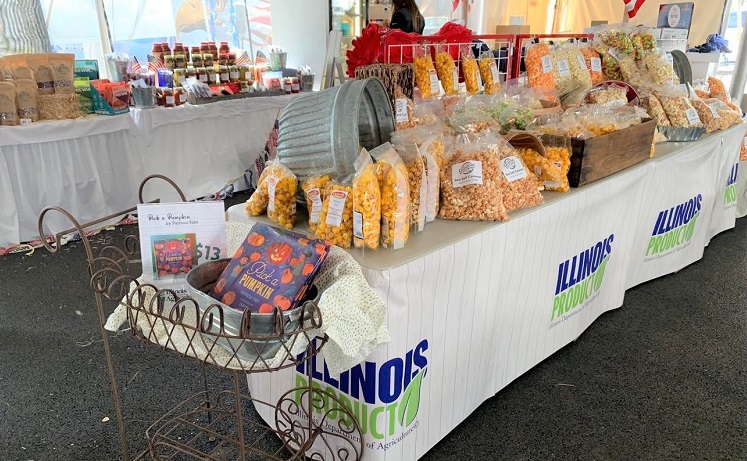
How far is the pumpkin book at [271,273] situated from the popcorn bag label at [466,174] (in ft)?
1.78

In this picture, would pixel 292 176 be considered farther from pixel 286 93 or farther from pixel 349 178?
pixel 286 93

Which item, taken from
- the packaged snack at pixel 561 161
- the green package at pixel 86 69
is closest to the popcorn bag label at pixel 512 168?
the packaged snack at pixel 561 161

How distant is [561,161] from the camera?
173 centimetres

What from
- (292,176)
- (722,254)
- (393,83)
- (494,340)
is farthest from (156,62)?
(722,254)

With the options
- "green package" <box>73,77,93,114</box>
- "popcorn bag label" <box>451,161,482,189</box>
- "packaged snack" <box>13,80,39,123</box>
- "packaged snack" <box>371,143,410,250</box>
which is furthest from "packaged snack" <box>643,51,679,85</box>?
"packaged snack" <box>13,80,39,123</box>

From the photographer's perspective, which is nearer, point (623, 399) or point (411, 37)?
point (623, 399)

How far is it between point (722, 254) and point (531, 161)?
2.06 m

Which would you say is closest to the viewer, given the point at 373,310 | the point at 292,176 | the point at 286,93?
the point at 373,310

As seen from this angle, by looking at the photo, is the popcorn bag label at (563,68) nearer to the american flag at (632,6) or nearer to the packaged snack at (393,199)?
the packaged snack at (393,199)

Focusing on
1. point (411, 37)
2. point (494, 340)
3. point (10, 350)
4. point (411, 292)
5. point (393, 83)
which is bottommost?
point (10, 350)

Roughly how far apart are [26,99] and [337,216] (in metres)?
2.74

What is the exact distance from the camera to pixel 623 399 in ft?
5.93

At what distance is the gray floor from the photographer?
62.9 inches

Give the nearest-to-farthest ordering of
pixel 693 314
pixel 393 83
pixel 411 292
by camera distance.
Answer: pixel 411 292, pixel 393 83, pixel 693 314
